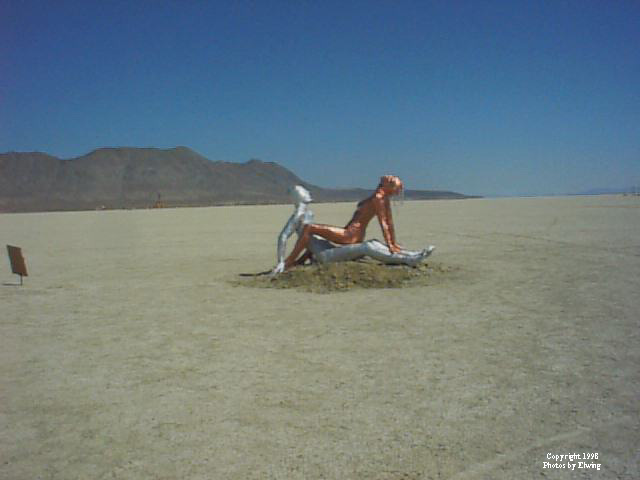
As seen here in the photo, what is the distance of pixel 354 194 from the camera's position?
540 feet

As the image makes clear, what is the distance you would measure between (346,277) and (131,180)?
12911 cm

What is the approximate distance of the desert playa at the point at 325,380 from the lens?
373 cm

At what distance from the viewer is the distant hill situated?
11293 cm

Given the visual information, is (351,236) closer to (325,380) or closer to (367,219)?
(367,219)

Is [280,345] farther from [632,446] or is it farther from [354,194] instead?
[354,194]

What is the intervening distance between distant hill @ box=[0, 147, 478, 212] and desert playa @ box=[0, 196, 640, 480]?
320ft

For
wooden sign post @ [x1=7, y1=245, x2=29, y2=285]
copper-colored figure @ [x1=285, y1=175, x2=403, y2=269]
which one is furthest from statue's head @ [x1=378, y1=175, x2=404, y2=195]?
wooden sign post @ [x1=7, y1=245, x2=29, y2=285]

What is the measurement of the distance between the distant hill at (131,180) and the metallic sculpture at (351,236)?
312 ft

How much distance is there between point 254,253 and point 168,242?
5922mm

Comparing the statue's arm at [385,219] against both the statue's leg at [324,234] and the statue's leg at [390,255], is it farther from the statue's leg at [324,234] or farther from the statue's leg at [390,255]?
the statue's leg at [324,234]

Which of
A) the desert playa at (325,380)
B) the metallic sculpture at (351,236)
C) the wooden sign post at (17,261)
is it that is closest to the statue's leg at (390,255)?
the metallic sculpture at (351,236)

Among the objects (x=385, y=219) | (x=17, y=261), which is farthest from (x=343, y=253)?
(x=17, y=261)

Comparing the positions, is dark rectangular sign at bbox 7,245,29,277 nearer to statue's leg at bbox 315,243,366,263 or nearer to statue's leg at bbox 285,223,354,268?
statue's leg at bbox 285,223,354,268

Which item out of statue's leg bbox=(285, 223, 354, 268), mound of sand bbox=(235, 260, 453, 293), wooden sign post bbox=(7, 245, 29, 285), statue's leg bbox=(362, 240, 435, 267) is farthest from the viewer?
wooden sign post bbox=(7, 245, 29, 285)
